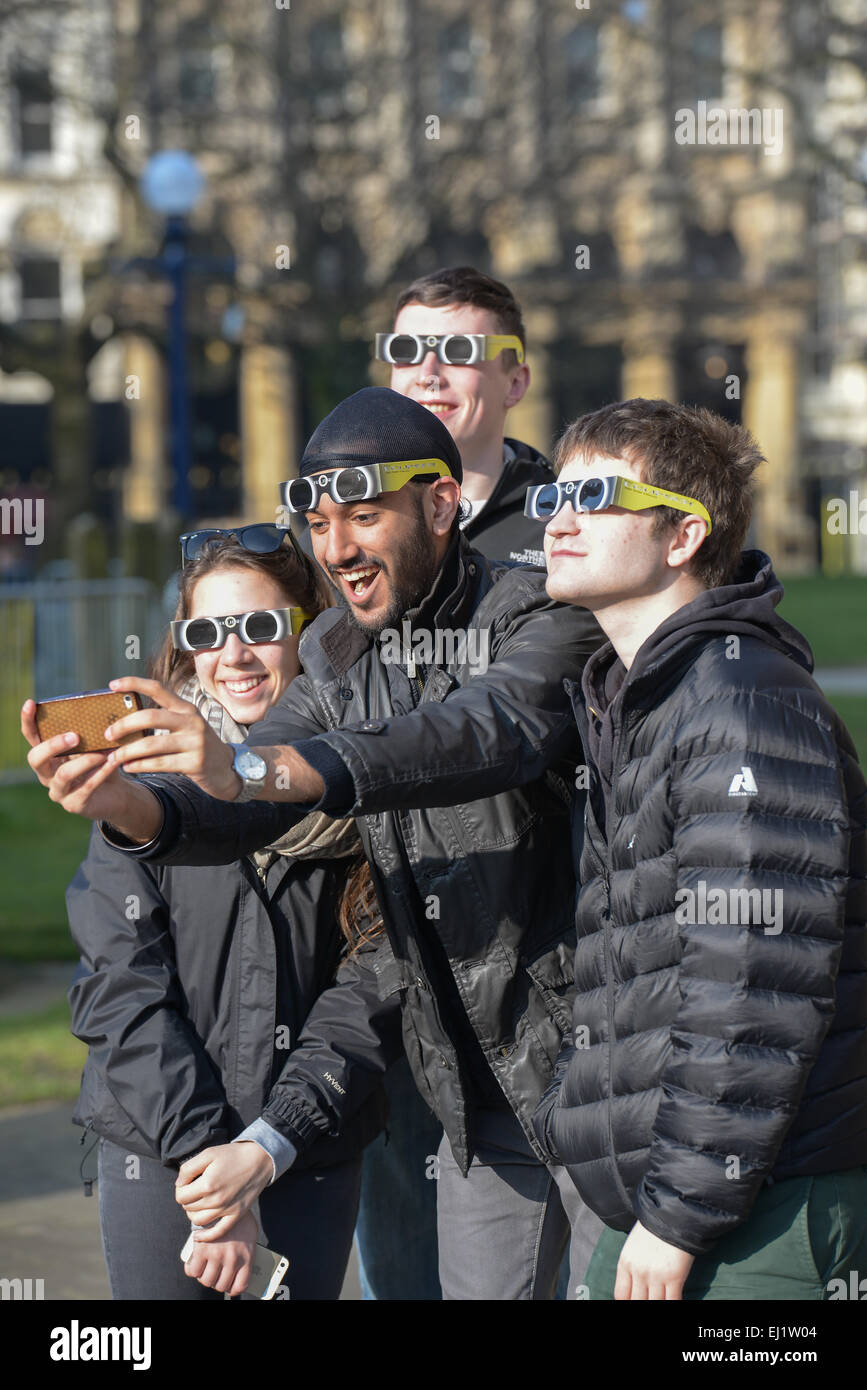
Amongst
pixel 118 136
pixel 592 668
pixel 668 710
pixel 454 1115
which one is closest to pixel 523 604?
pixel 592 668

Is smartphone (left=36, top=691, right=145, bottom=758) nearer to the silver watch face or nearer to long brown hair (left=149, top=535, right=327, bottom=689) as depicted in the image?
the silver watch face

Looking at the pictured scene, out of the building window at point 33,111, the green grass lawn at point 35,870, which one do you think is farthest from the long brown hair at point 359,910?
the building window at point 33,111

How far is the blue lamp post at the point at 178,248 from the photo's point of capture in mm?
15586

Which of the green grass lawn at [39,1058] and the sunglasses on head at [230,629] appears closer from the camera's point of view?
the sunglasses on head at [230,629]

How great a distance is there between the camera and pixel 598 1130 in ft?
8.86

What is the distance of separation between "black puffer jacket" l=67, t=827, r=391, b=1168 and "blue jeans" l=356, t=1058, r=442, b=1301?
0.35m

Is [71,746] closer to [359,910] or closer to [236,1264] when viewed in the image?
[359,910]

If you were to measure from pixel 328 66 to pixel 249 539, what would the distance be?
22309mm

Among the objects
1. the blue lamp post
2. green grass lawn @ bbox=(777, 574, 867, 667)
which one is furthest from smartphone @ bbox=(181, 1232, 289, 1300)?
green grass lawn @ bbox=(777, 574, 867, 667)

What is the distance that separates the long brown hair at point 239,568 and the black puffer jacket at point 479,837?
0.86 feet

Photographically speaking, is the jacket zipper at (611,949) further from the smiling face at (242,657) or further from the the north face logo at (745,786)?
the smiling face at (242,657)
